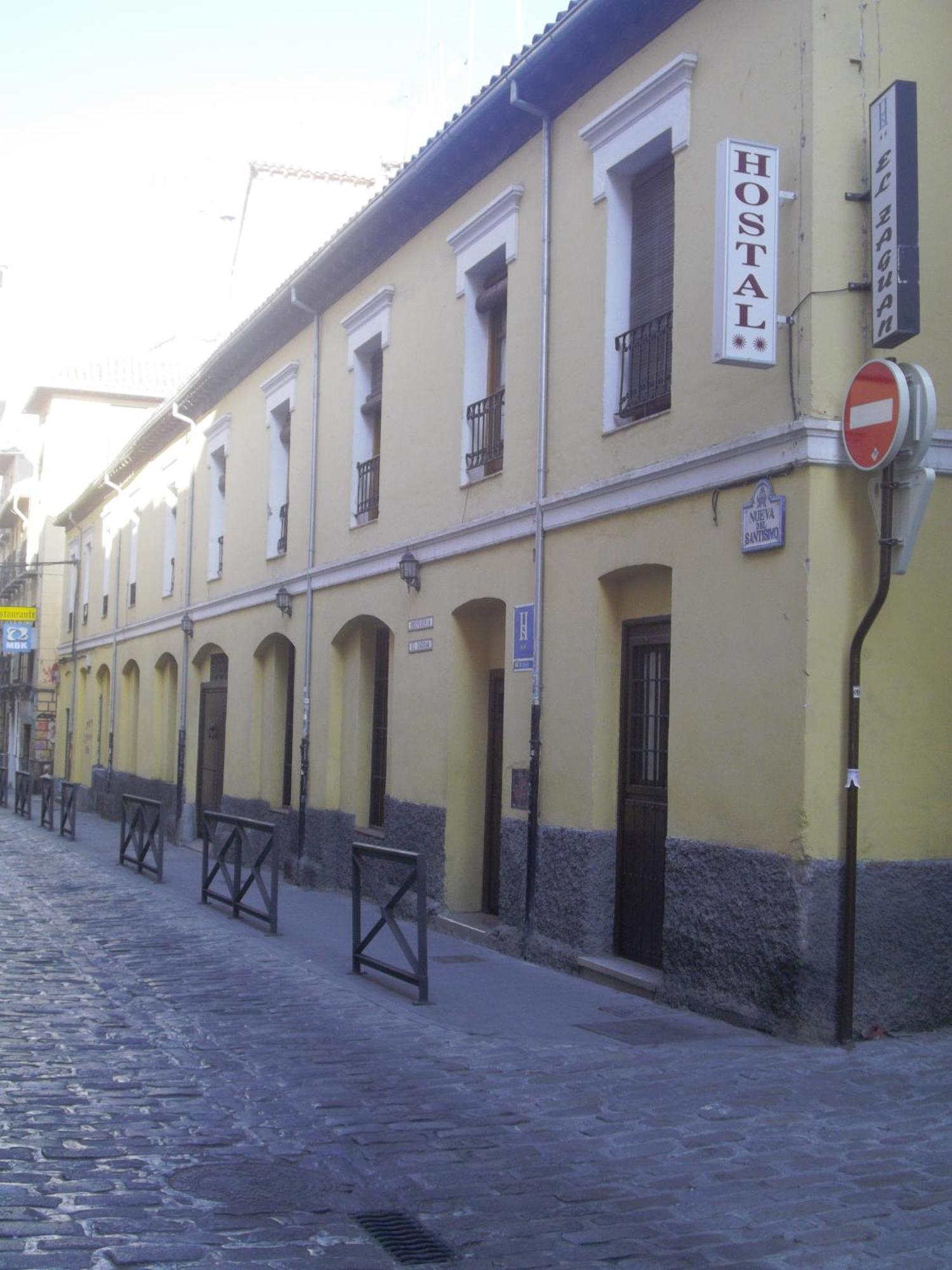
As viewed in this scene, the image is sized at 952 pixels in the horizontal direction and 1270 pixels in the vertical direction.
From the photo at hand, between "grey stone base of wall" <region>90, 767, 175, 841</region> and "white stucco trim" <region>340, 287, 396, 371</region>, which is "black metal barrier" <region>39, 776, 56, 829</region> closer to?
"grey stone base of wall" <region>90, 767, 175, 841</region>

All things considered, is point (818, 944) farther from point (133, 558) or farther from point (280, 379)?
point (133, 558)

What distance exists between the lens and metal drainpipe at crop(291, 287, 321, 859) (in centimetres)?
1630

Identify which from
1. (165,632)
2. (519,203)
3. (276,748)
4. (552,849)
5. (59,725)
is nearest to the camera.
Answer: (552,849)

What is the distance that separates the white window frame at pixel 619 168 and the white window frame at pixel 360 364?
193 inches

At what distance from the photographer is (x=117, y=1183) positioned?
5180mm

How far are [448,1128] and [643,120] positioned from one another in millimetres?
6980

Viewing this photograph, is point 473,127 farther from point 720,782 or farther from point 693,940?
point 693,940

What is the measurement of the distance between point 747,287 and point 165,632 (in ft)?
59.5

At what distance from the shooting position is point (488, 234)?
12.2 metres

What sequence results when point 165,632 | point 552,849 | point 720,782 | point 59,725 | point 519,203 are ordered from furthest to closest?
point 59,725, point 165,632, point 519,203, point 552,849, point 720,782

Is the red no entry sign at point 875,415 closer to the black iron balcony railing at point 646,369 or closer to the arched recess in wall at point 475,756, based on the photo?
the black iron balcony railing at point 646,369

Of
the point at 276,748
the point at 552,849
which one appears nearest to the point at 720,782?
the point at 552,849

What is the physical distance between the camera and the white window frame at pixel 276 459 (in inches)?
713

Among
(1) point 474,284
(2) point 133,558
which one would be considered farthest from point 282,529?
(2) point 133,558
